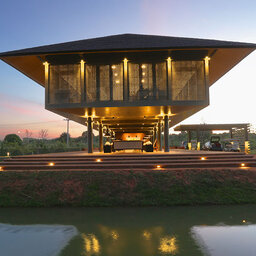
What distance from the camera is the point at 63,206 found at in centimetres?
758

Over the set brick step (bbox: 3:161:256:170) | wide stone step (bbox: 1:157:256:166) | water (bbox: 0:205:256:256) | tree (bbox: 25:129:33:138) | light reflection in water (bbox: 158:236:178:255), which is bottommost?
water (bbox: 0:205:256:256)

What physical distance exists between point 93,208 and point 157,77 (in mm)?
9964

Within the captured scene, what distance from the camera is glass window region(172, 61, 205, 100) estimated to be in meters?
14.3

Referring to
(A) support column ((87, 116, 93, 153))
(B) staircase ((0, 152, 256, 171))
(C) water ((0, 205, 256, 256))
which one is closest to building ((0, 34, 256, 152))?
(A) support column ((87, 116, 93, 153))

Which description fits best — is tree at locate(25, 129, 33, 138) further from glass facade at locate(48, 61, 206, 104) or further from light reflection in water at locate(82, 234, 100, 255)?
light reflection in water at locate(82, 234, 100, 255)

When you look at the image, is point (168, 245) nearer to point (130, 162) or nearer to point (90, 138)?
point (130, 162)

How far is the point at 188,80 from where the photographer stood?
563 inches

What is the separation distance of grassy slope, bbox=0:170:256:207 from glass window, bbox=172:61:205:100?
6.60 m

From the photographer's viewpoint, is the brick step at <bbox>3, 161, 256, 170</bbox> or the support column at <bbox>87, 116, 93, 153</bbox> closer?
the brick step at <bbox>3, 161, 256, 170</bbox>

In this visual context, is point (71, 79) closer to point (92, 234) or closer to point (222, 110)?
point (92, 234)

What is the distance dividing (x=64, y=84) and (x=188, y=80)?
852 cm

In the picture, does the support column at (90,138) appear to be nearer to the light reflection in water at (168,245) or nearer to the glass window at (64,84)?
the glass window at (64,84)

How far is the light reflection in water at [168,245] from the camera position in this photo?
12.8ft

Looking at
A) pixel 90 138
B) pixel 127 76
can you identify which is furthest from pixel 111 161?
pixel 127 76
